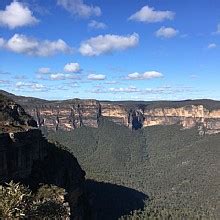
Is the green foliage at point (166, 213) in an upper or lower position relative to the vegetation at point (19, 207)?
lower

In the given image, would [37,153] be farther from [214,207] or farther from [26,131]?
[214,207]

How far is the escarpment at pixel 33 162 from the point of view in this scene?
7006 cm

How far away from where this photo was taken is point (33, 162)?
79812 millimetres

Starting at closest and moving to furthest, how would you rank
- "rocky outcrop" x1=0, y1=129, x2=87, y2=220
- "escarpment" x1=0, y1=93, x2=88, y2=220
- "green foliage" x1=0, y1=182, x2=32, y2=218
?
"green foliage" x1=0, y1=182, x2=32, y2=218
"rocky outcrop" x1=0, y1=129, x2=87, y2=220
"escarpment" x1=0, y1=93, x2=88, y2=220

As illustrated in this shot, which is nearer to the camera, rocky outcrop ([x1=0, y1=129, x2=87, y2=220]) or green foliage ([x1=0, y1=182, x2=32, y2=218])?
green foliage ([x1=0, y1=182, x2=32, y2=218])

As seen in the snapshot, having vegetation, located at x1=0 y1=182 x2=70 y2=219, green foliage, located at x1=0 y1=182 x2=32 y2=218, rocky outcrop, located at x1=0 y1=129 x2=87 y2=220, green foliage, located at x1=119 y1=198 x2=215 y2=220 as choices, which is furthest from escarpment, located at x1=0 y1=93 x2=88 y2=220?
green foliage, located at x1=119 y1=198 x2=215 y2=220

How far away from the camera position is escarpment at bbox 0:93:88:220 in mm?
70062

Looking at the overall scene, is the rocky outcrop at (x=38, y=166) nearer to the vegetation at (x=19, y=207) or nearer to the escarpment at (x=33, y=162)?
the escarpment at (x=33, y=162)

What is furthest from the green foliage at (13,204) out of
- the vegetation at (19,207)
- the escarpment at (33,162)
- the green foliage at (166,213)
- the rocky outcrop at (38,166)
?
the green foliage at (166,213)

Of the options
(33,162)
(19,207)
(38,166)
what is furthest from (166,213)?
(19,207)

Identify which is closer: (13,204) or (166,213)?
(13,204)

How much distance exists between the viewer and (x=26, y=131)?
251 ft

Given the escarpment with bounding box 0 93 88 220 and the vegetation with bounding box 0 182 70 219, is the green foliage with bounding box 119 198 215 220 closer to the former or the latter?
the escarpment with bounding box 0 93 88 220

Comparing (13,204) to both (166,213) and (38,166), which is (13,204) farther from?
(166,213)
